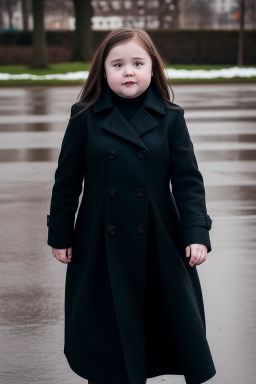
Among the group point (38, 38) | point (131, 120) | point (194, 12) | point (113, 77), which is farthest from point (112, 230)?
point (194, 12)

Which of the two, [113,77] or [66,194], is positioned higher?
[113,77]

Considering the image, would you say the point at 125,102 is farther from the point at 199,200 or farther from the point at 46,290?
the point at 46,290

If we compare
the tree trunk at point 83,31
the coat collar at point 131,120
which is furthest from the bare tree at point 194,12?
the coat collar at point 131,120

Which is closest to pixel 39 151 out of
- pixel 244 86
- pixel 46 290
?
pixel 46 290

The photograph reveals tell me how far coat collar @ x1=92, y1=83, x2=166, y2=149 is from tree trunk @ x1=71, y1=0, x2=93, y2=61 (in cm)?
3521

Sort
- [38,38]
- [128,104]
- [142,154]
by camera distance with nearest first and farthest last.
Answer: [142,154], [128,104], [38,38]

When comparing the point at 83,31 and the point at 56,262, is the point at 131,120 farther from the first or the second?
the point at 83,31

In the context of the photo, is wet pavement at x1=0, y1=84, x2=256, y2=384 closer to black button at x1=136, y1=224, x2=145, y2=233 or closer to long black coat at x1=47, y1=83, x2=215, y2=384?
long black coat at x1=47, y1=83, x2=215, y2=384

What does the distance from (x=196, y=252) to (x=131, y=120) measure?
0.53 m

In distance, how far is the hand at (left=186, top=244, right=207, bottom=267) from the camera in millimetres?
3160

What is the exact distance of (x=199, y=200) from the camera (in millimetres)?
3207

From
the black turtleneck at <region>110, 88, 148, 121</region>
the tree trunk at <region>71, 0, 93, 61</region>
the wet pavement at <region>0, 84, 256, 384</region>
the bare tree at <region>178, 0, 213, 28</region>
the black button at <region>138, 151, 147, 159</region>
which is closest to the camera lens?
the black button at <region>138, 151, 147, 159</region>

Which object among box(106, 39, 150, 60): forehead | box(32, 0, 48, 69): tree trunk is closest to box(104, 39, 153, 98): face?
box(106, 39, 150, 60): forehead

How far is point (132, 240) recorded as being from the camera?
3.15 metres
